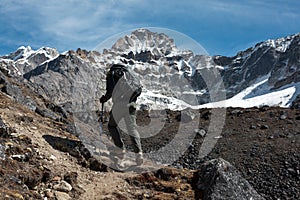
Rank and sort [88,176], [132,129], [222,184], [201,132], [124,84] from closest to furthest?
[222,184]
[88,176]
[124,84]
[132,129]
[201,132]

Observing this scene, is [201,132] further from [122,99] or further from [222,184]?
[222,184]

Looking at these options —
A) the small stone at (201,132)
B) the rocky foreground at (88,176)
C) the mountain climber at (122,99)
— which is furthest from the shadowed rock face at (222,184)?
the small stone at (201,132)

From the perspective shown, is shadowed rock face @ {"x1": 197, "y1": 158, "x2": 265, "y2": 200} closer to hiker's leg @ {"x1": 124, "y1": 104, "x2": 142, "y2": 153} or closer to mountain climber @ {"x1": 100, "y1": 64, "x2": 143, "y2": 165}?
hiker's leg @ {"x1": 124, "y1": 104, "x2": 142, "y2": 153}

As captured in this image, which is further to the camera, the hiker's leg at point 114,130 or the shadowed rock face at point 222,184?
the hiker's leg at point 114,130

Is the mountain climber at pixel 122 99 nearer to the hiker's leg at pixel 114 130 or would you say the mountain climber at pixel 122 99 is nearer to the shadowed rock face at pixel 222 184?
the hiker's leg at pixel 114 130

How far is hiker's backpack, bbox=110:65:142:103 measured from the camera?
39.1 ft

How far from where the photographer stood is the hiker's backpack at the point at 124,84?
39.1ft

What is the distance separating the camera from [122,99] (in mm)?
12102

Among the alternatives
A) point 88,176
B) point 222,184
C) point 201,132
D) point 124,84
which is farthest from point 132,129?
point 201,132

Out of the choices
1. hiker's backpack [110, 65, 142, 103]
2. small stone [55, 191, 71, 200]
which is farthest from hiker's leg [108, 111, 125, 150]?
small stone [55, 191, 71, 200]

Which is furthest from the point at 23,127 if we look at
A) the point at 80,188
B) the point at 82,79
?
the point at 82,79

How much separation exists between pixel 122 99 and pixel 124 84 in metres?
0.48

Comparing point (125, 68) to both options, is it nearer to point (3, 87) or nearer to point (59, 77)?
point (3, 87)

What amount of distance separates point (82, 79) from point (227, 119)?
144 m
